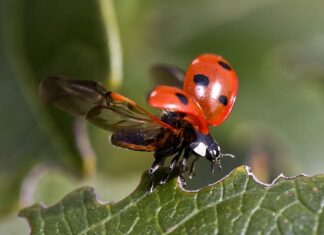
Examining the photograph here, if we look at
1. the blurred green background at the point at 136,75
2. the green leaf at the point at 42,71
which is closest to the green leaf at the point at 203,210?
the blurred green background at the point at 136,75

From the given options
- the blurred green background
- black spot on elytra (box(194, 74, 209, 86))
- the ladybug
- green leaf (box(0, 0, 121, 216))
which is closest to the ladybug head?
the ladybug

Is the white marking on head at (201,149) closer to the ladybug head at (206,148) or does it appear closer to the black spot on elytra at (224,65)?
the ladybug head at (206,148)

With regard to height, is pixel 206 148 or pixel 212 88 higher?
pixel 212 88

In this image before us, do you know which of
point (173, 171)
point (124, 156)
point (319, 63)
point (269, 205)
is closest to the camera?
point (269, 205)

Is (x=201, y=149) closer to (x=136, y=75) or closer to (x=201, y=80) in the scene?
(x=201, y=80)

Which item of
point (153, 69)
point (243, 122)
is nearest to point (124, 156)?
point (243, 122)

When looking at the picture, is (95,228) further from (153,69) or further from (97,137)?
(97,137)

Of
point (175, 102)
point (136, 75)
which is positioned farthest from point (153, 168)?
point (136, 75)
